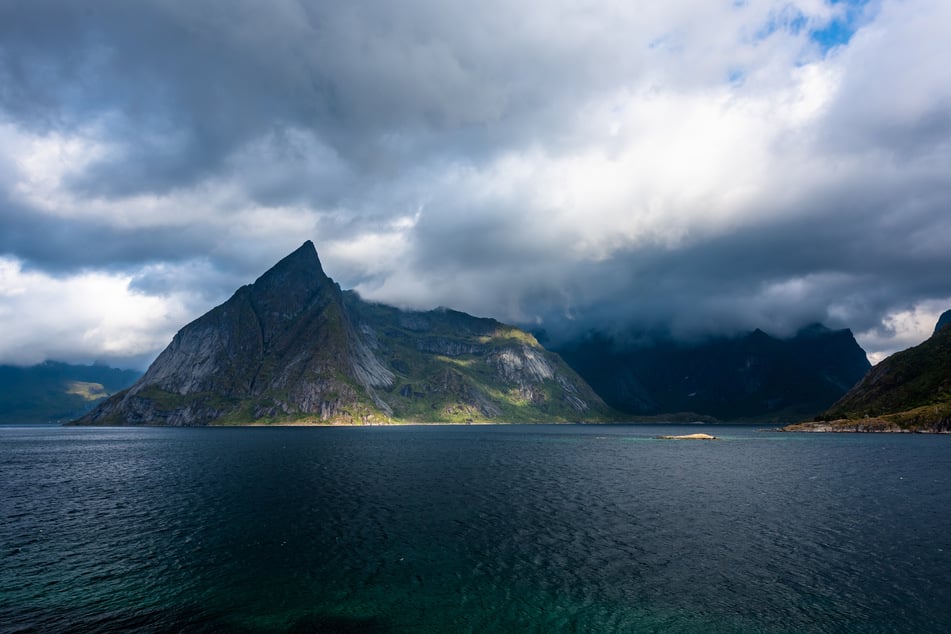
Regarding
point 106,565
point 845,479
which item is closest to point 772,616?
point 106,565

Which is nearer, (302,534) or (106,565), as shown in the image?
(106,565)

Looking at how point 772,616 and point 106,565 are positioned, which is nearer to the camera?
point 772,616

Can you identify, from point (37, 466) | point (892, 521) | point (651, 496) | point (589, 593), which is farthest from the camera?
point (37, 466)

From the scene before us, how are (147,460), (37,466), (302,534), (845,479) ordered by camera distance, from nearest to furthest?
1. (302,534)
2. (845,479)
3. (37,466)
4. (147,460)

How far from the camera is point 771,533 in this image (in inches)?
2598

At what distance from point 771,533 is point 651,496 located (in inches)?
1119

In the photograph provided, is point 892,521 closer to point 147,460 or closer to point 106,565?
point 106,565

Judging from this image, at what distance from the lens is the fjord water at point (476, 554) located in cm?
4062

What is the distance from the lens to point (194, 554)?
56812 millimetres

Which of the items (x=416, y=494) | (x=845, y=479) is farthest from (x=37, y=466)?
(x=845, y=479)

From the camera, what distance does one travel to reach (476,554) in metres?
57.2

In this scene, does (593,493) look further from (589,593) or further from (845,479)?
(845,479)

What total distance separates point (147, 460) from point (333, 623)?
153 metres

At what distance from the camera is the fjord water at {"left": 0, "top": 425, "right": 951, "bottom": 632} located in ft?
133
